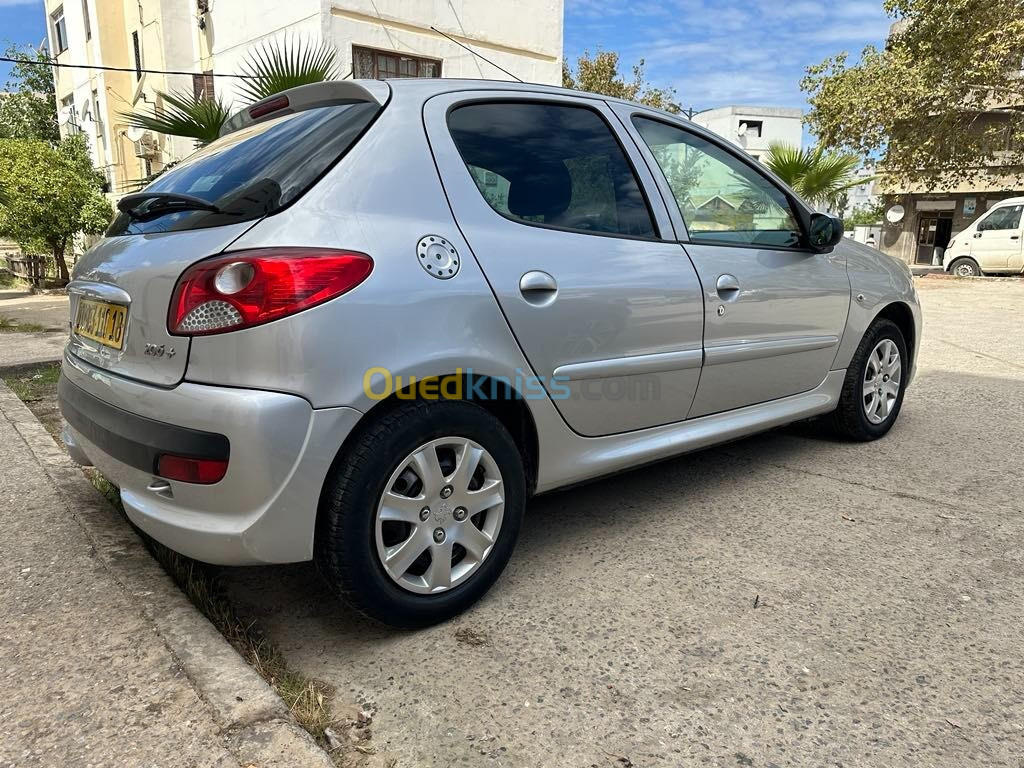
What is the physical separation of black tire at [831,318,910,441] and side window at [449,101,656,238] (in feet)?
5.58

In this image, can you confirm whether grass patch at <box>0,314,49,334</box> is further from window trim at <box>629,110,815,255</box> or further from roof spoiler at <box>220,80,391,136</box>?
window trim at <box>629,110,815,255</box>

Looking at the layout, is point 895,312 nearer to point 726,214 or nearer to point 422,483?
point 726,214

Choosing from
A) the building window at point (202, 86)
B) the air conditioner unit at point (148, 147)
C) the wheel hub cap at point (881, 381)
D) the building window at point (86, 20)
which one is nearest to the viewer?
the wheel hub cap at point (881, 381)

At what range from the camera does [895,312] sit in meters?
4.02

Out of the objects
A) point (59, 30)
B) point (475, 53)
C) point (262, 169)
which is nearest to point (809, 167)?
point (475, 53)

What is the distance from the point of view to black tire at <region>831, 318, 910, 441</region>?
12.3 feet

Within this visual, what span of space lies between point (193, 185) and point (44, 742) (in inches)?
61.4

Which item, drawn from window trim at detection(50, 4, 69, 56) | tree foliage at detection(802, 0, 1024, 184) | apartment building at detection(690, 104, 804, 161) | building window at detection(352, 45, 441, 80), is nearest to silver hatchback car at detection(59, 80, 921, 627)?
building window at detection(352, 45, 441, 80)

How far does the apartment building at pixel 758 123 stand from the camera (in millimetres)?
47438

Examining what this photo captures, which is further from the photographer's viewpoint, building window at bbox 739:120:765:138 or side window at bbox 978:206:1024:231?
building window at bbox 739:120:765:138

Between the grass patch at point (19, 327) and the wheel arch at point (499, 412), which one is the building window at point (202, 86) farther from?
the wheel arch at point (499, 412)

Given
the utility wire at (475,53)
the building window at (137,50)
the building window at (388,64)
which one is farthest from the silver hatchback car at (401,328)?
the building window at (137,50)

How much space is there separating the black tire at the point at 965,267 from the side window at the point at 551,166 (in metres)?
17.5

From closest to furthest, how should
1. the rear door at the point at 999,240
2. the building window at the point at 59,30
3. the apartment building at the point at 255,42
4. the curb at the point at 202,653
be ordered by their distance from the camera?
1. the curb at the point at 202,653
2. the apartment building at the point at 255,42
3. the rear door at the point at 999,240
4. the building window at the point at 59,30
